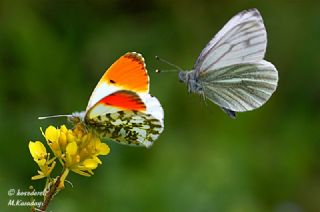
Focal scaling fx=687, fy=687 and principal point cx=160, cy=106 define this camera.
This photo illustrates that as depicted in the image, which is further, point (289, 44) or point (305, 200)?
point (289, 44)

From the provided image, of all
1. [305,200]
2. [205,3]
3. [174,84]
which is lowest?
[305,200]

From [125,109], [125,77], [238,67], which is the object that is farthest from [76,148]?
[238,67]

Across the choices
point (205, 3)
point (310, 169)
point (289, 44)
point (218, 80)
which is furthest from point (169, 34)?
point (218, 80)

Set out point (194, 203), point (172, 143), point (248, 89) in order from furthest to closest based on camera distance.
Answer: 1. point (172, 143)
2. point (194, 203)
3. point (248, 89)

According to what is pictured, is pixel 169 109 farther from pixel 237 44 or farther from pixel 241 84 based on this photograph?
pixel 237 44

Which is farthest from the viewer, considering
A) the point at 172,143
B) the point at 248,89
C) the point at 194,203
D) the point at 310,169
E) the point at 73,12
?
A: the point at 73,12

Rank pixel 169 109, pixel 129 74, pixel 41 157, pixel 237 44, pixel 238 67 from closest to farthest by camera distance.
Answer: pixel 41 157
pixel 129 74
pixel 237 44
pixel 238 67
pixel 169 109

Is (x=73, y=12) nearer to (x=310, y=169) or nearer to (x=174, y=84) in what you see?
(x=174, y=84)

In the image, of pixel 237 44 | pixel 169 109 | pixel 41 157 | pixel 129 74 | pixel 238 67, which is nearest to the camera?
pixel 41 157
